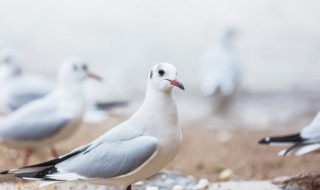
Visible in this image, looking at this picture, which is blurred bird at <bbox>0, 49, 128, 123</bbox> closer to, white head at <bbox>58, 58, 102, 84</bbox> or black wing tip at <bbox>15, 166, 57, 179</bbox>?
white head at <bbox>58, 58, 102, 84</bbox>

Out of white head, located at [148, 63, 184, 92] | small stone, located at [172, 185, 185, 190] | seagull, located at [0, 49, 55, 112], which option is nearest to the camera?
white head, located at [148, 63, 184, 92]

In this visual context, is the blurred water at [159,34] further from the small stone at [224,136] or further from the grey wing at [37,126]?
the grey wing at [37,126]

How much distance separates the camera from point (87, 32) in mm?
6641

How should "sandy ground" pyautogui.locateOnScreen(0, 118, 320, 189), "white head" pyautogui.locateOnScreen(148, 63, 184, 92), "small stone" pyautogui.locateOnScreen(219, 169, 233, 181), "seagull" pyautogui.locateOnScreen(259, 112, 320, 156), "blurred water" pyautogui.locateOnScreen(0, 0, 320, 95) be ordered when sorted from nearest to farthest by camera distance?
1. "white head" pyautogui.locateOnScreen(148, 63, 184, 92)
2. "seagull" pyautogui.locateOnScreen(259, 112, 320, 156)
3. "small stone" pyautogui.locateOnScreen(219, 169, 233, 181)
4. "sandy ground" pyautogui.locateOnScreen(0, 118, 320, 189)
5. "blurred water" pyautogui.locateOnScreen(0, 0, 320, 95)

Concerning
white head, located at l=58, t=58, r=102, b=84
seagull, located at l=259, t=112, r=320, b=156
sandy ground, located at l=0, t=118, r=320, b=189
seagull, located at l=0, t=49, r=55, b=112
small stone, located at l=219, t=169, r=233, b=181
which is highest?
seagull, located at l=0, t=49, r=55, b=112

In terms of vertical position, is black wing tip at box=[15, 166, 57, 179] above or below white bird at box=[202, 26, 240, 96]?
Answer: below

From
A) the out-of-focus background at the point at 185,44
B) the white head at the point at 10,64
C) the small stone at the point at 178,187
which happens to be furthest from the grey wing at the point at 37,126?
the out-of-focus background at the point at 185,44

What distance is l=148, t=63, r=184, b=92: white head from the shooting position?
2020mm

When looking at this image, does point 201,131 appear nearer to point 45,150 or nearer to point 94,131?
point 94,131

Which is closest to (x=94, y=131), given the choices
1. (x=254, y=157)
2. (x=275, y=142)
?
(x=254, y=157)

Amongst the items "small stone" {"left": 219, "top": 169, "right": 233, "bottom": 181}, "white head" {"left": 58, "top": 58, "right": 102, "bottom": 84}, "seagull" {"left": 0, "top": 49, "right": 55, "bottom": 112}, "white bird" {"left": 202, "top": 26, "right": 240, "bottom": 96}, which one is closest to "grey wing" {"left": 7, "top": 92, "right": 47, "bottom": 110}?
"seagull" {"left": 0, "top": 49, "right": 55, "bottom": 112}

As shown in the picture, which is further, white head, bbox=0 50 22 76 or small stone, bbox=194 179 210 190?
white head, bbox=0 50 22 76

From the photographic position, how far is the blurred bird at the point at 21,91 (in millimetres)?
3877

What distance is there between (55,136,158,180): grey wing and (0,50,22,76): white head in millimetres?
2360
